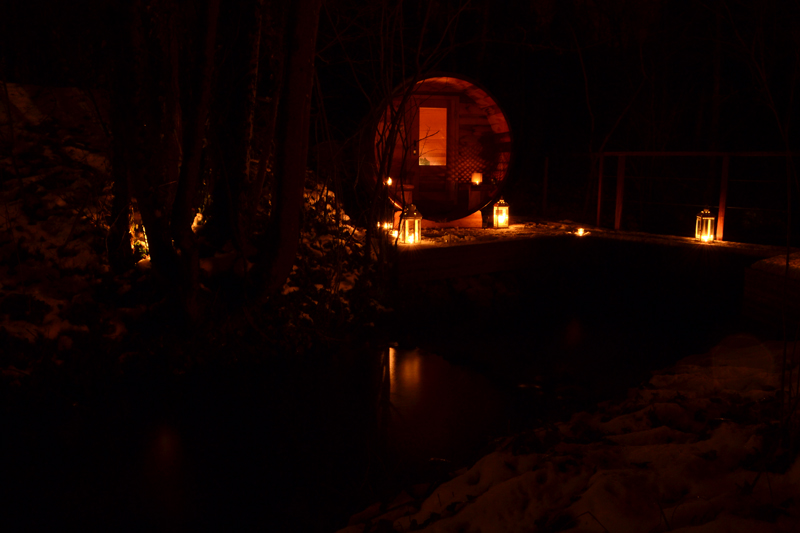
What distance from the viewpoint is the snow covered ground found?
2137 mm

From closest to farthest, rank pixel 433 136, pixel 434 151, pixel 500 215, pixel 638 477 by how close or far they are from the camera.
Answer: pixel 638 477, pixel 500 215, pixel 433 136, pixel 434 151

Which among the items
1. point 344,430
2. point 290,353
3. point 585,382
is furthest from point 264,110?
point 585,382

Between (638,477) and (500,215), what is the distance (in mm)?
6857

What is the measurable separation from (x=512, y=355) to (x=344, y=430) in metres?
2.15

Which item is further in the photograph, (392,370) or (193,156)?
(392,370)

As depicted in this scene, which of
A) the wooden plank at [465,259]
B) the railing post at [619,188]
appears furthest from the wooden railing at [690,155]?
the wooden plank at [465,259]

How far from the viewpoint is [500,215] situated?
29.8ft

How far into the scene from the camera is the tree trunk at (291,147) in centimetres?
482

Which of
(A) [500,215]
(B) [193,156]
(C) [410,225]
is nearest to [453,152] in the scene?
(A) [500,215]

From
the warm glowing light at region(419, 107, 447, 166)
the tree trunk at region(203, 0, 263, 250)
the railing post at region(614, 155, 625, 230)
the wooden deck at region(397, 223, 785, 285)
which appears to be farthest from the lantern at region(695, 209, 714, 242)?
the tree trunk at region(203, 0, 263, 250)

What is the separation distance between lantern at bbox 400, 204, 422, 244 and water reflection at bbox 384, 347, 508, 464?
6.22ft

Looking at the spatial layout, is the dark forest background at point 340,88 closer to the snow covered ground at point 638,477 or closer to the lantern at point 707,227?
the lantern at point 707,227

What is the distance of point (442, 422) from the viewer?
14.2 feet

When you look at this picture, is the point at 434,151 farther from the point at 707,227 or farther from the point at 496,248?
the point at 707,227
